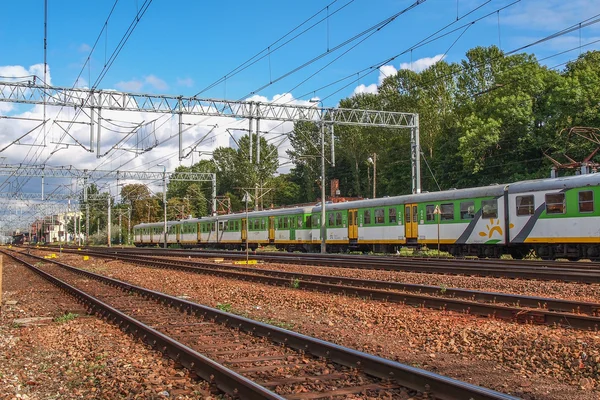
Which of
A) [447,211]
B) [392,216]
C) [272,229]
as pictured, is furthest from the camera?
[272,229]

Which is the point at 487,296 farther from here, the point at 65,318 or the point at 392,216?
the point at 392,216

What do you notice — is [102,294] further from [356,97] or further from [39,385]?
[356,97]

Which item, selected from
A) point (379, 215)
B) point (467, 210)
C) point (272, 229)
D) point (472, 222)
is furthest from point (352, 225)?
point (272, 229)

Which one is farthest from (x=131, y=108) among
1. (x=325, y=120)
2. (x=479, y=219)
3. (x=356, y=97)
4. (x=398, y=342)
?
(x=356, y=97)

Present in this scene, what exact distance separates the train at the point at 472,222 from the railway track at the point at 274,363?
14956 millimetres

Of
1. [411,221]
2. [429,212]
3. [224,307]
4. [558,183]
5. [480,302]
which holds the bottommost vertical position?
[224,307]

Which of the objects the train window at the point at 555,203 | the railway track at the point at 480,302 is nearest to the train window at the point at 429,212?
the train window at the point at 555,203

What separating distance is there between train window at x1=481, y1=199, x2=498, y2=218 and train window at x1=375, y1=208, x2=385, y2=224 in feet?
23.0

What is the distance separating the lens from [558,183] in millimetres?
20766

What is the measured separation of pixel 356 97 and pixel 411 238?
145ft

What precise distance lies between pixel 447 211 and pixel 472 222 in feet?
5.35

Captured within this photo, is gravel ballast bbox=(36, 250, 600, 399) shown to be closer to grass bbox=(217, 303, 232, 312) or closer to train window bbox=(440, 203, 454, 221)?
grass bbox=(217, 303, 232, 312)

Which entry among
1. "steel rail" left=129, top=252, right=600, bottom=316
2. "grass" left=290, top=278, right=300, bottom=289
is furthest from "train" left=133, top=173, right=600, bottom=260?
"grass" left=290, top=278, right=300, bottom=289

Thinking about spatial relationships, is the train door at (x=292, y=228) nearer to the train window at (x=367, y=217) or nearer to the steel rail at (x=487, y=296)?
the train window at (x=367, y=217)
